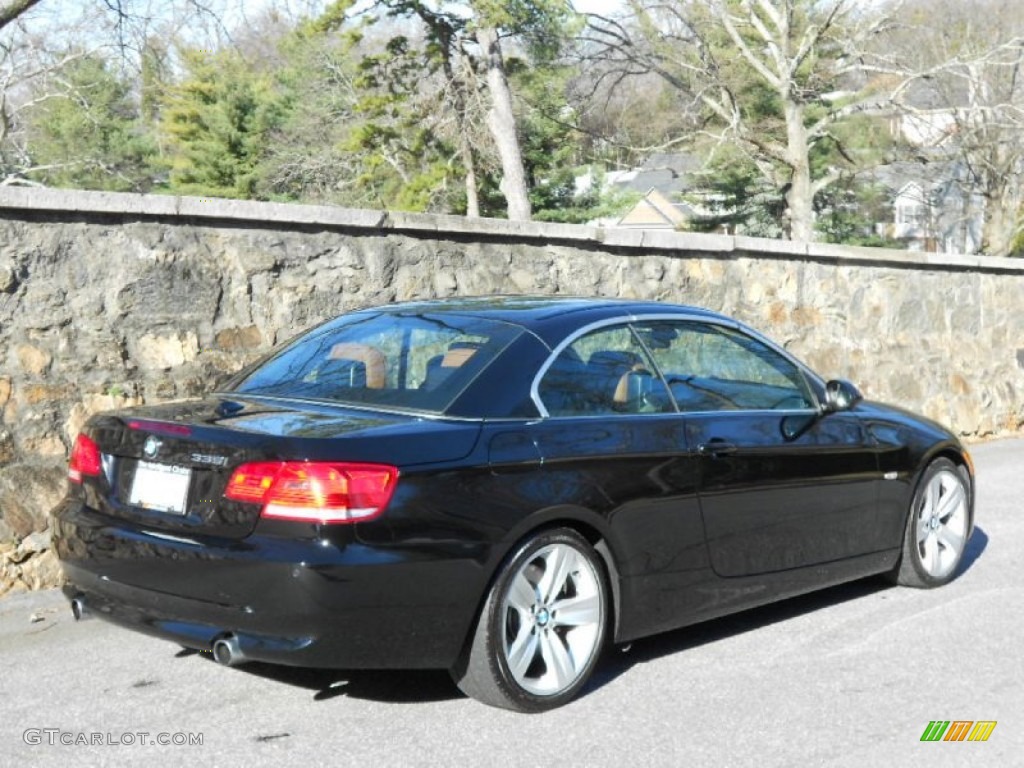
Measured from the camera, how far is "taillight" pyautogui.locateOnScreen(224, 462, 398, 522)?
4098mm

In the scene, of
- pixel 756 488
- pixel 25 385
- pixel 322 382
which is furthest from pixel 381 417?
pixel 25 385

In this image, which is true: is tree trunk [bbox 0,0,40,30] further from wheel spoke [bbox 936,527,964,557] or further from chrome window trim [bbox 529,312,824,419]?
wheel spoke [bbox 936,527,964,557]

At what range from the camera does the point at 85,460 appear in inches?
190

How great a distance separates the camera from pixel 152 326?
712cm

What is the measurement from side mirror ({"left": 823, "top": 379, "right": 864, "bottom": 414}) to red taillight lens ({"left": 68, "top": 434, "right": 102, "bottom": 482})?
124 inches

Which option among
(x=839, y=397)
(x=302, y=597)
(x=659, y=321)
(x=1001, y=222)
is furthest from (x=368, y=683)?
(x=1001, y=222)

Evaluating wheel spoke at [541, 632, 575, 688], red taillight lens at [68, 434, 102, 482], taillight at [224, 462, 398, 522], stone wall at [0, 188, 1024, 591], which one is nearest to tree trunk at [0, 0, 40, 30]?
stone wall at [0, 188, 1024, 591]

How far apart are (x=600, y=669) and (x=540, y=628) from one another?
2.31 feet

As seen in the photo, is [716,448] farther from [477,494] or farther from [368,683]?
[368,683]

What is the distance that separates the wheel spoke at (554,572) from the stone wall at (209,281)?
3.05 m

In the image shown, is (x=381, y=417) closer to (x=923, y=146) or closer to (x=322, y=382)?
(x=322, y=382)

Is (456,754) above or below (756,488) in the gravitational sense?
below

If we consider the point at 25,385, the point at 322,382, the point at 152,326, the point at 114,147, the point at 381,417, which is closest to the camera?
the point at 381,417

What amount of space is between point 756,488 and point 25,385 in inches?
142
